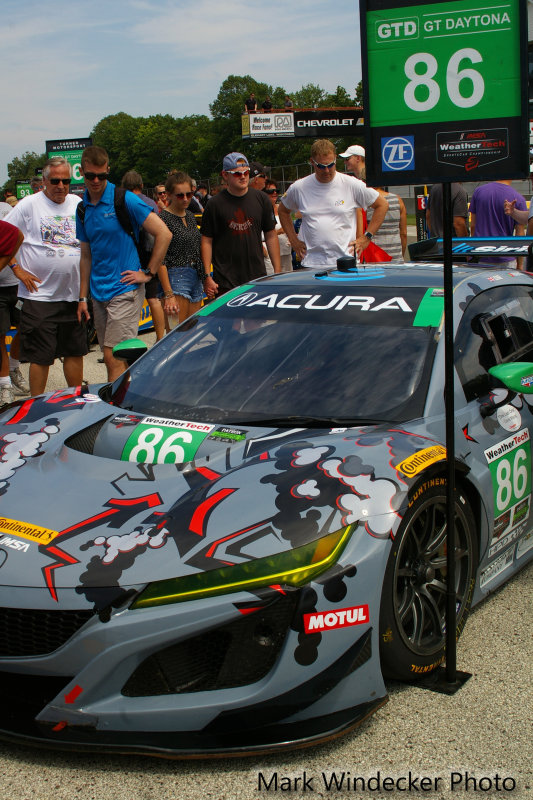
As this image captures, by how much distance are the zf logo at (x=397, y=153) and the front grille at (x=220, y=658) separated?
1.40 meters

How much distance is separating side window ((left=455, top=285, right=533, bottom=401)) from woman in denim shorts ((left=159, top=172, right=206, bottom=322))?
426cm

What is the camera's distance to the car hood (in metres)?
2.34

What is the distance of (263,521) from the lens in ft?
7.88

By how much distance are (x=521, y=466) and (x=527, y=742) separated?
117 cm

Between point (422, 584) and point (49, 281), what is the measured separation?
439cm

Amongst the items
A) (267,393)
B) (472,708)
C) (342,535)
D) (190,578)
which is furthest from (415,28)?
(472,708)

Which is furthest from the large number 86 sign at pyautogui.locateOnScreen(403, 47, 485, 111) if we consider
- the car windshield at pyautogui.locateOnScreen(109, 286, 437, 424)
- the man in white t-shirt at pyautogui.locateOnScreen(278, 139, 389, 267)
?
the man in white t-shirt at pyautogui.locateOnScreen(278, 139, 389, 267)

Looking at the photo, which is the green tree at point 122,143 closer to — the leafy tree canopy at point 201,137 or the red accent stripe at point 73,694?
the leafy tree canopy at point 201,137

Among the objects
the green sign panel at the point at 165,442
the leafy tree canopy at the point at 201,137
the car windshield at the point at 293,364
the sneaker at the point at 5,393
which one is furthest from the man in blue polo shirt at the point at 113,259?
the leafy tree canopy at the point at 201,137

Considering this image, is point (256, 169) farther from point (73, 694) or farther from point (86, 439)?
point (73, 694)

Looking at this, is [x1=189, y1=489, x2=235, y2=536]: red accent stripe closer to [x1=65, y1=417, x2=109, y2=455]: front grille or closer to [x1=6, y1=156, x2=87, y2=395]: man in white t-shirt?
[x1=65, y1=417, x2=109, y2=455]: front grille

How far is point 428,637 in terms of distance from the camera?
279cm

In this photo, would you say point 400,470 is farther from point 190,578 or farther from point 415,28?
point 415,28

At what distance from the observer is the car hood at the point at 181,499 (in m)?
2.34
